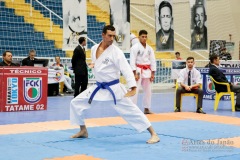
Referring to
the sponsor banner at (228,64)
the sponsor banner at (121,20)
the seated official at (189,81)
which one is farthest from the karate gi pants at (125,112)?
the sponsor banner at (228,64)

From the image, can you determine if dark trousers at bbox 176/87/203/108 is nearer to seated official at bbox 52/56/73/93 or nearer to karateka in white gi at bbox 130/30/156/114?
karateka in white gi at bbox 130/30/156/114

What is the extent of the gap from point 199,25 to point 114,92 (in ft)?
26.5

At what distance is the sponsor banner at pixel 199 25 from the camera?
13.1 meters

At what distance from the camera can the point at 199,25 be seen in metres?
13.1

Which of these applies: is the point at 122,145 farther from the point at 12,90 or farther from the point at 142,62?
the point at 12,90

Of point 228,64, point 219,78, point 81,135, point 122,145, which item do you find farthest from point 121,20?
point 122,145

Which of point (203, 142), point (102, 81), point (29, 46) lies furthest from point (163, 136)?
point (29, 46)

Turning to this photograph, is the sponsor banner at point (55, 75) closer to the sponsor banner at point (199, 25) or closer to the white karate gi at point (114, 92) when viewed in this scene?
the sponsor banner at point (199, 25)

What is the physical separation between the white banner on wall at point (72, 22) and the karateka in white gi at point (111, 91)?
622cm

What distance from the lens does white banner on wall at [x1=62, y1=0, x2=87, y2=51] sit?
11.9 metres

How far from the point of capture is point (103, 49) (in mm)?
5797

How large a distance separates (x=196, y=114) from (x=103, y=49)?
13.0 ft

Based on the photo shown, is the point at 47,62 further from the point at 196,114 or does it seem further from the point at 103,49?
the point at 103,49

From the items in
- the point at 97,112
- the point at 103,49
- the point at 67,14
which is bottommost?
the point at 97,112
